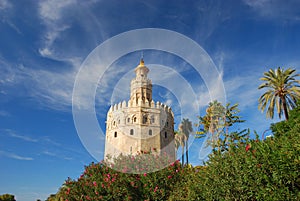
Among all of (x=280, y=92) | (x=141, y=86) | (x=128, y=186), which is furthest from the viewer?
(x=141, y=86)

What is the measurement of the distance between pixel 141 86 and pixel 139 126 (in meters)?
7.55

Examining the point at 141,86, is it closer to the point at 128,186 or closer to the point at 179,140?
the point at 179,140

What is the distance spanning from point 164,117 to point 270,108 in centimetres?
1758

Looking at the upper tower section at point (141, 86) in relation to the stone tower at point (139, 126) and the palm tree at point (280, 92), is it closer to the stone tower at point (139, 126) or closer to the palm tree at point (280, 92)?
the stone tower at point (139, 126)

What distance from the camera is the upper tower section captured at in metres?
37.7

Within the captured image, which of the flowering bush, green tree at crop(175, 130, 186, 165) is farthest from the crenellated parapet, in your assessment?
the flowering bush

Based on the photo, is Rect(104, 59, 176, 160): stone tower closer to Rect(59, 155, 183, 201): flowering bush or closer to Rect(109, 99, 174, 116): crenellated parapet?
Rect(109, 99, 174, 116): crenellated parapet

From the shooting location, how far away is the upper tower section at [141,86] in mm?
37713

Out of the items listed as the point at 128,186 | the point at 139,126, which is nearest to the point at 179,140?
the point at 139,126

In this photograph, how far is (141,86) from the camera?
38.8 metres

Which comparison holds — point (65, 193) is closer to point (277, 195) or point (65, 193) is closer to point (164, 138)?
point (277, 195)

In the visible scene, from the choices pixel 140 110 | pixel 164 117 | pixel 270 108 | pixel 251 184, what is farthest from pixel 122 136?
pixel 251 184

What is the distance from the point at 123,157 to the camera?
10891 millimetres

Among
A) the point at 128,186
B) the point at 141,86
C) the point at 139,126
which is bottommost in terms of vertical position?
the point at 128,186
